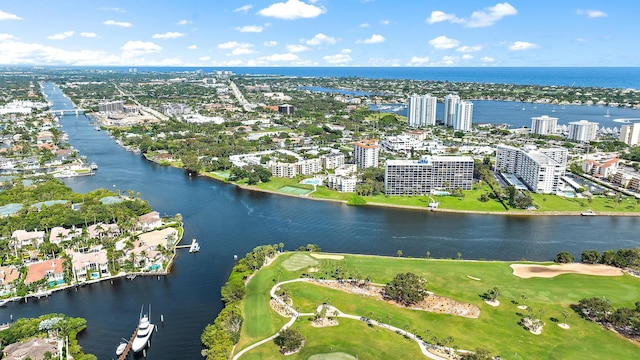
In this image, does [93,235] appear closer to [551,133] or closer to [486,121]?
[551,133]

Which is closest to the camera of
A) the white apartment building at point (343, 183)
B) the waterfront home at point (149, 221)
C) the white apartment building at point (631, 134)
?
the waterfront home at point (149, 221)

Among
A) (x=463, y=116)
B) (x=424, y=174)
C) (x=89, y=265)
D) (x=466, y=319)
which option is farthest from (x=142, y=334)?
(x=463, y=116)

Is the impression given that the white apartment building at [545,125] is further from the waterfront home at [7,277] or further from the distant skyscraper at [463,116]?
the waterfront home at [7,277]

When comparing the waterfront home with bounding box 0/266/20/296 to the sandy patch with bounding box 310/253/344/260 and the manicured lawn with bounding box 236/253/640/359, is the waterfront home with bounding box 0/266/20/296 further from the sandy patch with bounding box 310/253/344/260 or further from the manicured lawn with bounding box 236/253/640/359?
the sandy patch with bounding box 310/253/344/260

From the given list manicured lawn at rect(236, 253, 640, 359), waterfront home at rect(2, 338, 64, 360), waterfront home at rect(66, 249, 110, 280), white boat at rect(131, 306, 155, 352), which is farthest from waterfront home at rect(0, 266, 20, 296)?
manicured lawn at rect(236, 253, 640, 359)

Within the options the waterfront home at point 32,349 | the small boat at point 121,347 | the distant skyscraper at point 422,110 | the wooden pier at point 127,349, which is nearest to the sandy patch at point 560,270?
the wooden pier at point 127,349

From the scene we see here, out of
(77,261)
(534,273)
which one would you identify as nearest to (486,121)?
(534,273)

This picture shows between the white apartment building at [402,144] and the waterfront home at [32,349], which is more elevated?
the white apartment building at [402,144]
